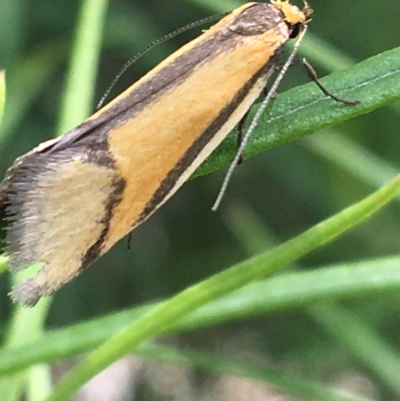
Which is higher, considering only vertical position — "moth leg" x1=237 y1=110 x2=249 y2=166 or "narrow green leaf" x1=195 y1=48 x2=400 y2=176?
"narrow green leaf" x1=195 y1=48 x2=400 y2=176

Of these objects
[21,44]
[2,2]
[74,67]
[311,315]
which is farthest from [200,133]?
[311,315]

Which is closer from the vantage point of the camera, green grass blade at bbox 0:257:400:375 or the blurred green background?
green grass blade at bbox 0:257:400:375

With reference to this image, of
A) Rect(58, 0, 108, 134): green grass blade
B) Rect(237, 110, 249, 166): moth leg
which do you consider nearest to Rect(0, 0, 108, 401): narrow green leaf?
Rect(58, 0, 108, 134): green grass blade

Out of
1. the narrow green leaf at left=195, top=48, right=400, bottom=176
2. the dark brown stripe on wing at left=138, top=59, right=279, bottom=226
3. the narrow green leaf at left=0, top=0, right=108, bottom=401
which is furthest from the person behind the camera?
the narrow green leaf at left=0, top=0, right=108, bottom=401

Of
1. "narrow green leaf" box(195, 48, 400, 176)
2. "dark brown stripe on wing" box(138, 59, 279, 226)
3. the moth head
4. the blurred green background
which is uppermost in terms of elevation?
the moth head

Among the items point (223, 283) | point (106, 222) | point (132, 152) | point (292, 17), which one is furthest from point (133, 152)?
point (292, 17)

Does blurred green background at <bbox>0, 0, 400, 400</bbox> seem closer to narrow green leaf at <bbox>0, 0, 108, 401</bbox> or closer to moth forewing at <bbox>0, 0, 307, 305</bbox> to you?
narrow green leaf at <bbox>0, 0, 108, 401</bbox>

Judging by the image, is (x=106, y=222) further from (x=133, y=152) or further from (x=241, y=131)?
(x=241, y=131)

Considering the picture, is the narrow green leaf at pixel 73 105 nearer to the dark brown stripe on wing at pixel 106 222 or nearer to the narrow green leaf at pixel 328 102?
the dark brown stripe on wing at pixel 106 222

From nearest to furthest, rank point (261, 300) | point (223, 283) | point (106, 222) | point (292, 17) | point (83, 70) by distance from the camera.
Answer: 1. point (223, 283)
2. point (106, 222)
3. point (261, 300)
4. point (292, 17)
5. point (83, 70)
